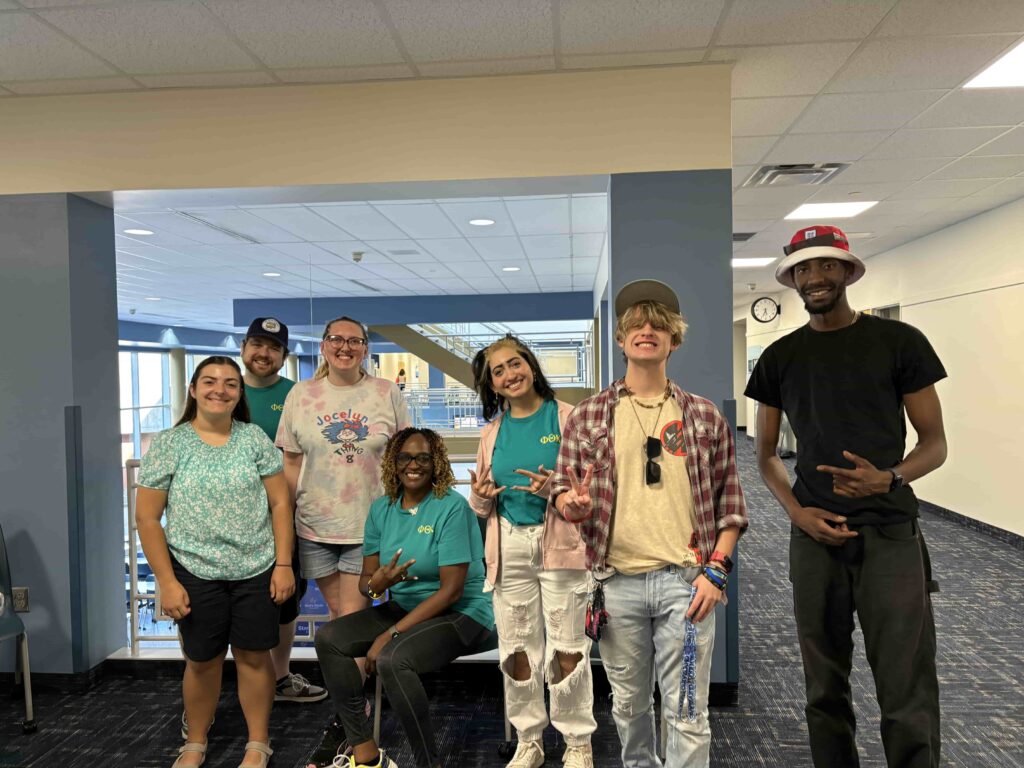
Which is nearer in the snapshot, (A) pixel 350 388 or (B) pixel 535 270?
(A) pixel 350 388

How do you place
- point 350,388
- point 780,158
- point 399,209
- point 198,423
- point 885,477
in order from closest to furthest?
point 885,477 < point 198,423 < point 350,388 < point 780,158 < point 399,209

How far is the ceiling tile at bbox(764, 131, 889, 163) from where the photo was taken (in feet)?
12.8

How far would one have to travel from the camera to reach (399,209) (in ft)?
17.8

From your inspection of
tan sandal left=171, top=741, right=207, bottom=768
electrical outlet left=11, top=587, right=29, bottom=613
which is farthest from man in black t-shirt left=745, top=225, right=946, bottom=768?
electrical outlet left=11, top=587, right=29, bottom=613

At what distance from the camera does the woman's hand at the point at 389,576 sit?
2348 millimetres

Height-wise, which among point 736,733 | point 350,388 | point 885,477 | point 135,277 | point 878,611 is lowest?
point 736,733

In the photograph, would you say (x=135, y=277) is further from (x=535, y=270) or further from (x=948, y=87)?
(x=948, y=87)

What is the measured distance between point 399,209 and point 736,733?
423 cm

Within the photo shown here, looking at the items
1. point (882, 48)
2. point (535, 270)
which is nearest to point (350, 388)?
point (882, 48)

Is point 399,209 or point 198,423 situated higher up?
point 399,209

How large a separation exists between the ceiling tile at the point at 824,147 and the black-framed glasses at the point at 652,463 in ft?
9.34

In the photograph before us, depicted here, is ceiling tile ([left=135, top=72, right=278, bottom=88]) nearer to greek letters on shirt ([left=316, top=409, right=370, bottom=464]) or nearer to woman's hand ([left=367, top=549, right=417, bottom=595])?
greek letters on shirt ([left=316, top=409, right=370, bottom=464])

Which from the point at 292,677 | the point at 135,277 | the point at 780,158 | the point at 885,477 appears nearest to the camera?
the point at 885,477

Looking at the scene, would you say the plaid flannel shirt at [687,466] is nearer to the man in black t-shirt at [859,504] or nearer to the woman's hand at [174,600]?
the man in black t-shirt at [859,504]
